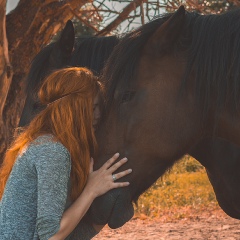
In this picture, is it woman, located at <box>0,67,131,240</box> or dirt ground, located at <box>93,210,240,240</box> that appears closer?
woman, located at <box>0,67,131,240</box>

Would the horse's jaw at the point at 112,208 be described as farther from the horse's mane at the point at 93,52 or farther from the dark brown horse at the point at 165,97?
the horse's mane at the point at 93,52

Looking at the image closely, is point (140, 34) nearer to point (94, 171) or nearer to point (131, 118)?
point (131, 118)

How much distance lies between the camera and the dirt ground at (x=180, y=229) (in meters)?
7.45

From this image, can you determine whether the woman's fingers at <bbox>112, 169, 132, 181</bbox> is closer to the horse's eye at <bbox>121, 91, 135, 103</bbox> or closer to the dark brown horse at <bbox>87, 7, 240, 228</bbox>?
the dark brown horse at <bbox>87, 7, 240, 228</bbox>

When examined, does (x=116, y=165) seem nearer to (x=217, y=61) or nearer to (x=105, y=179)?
(x=105, y=179)

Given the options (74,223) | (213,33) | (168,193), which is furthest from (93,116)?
(168,193)

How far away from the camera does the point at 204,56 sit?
9.75 feet

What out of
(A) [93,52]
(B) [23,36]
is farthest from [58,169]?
(B) [23,36]

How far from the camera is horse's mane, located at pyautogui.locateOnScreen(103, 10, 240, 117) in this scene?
9.58 ft

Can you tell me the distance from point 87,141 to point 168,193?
28.3ft

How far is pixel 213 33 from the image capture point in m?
3.00

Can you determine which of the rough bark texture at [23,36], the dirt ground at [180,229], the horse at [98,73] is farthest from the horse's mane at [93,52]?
the dirt ground at [180,229]

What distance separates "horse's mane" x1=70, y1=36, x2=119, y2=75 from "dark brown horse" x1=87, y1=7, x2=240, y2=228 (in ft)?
4.22

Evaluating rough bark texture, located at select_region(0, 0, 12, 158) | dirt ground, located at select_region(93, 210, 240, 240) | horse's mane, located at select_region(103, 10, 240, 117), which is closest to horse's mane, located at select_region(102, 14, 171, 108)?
horse's mane, located at select_region(103, 10, 240, 117)
